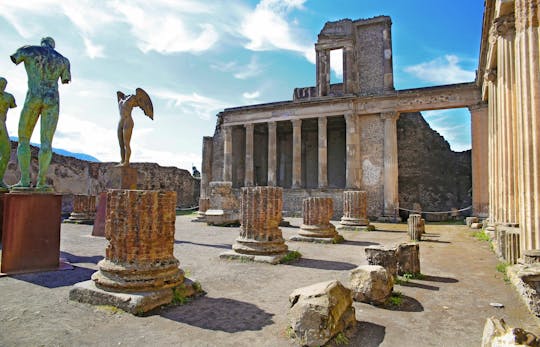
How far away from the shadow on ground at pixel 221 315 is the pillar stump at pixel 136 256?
0.30 meters

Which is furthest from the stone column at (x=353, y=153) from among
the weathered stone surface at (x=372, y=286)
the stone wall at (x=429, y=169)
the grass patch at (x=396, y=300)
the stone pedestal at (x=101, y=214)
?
the weathered stone surface at (x=372, y=286)

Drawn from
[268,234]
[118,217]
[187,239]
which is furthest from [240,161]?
[118,217]

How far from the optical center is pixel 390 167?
18109mm

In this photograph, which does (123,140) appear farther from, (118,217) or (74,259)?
(118,217)

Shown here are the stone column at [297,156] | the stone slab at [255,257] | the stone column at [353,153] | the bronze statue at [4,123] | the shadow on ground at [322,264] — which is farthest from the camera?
the stone column at [297,156]

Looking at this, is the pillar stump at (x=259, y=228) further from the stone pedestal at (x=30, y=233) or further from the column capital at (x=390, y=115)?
the column capital at (x=390, y=115)

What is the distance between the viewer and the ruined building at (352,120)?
1786cm

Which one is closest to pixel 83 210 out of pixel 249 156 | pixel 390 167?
pixel 249 156

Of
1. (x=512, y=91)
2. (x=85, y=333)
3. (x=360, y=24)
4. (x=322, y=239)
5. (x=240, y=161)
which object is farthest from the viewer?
(x=240, y=161)

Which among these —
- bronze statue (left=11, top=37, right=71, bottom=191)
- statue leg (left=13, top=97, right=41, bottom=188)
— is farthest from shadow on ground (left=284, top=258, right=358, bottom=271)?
statue leg (left=13, top=97, right=41, bottom=188)

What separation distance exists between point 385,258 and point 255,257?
96.2 inches

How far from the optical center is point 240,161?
945 inches

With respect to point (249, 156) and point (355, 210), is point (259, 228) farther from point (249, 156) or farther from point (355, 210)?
point (249, 156)

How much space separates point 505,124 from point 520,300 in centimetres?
578
